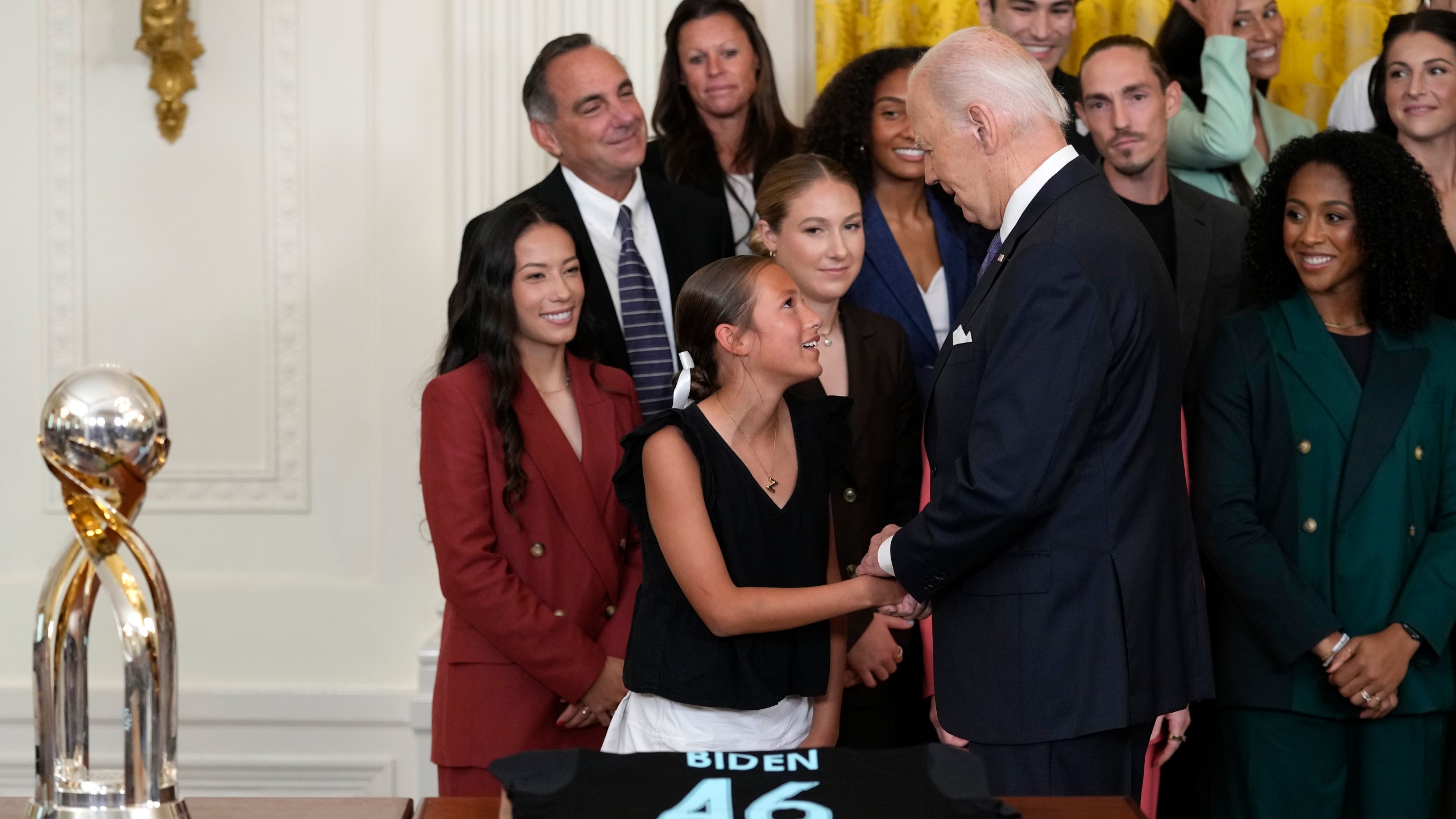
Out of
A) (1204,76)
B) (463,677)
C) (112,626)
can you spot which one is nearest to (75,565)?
Answer: (463,677)

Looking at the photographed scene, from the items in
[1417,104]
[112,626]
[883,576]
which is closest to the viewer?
[883,576]

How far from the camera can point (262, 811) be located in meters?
1.41

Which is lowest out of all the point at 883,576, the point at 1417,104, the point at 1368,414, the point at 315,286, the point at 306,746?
the point at 306,746

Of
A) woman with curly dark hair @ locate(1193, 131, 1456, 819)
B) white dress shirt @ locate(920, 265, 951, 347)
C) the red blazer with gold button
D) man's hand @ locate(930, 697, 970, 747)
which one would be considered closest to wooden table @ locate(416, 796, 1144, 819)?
man's hand @ locate(930, 697, 970, 747)

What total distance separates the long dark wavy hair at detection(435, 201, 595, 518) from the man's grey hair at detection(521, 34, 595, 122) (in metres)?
0.57

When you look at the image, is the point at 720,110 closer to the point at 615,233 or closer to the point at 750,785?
the point at 615,233

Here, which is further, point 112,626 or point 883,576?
point 112,626

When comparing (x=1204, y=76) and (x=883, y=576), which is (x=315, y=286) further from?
(x=1204, y=76)

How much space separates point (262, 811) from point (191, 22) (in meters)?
2.75

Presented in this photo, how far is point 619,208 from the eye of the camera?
317cm

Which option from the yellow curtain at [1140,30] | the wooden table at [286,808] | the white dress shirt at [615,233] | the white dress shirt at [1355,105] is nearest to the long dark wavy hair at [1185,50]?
the yellow curtain at [1140,30]

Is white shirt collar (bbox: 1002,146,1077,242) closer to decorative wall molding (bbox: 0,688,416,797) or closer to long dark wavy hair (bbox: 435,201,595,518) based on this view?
long dark wavy hair (bbox: 435,201,595,518)

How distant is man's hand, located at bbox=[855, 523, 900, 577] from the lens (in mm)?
2180

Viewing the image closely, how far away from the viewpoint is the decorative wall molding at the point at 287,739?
12.0 ft
